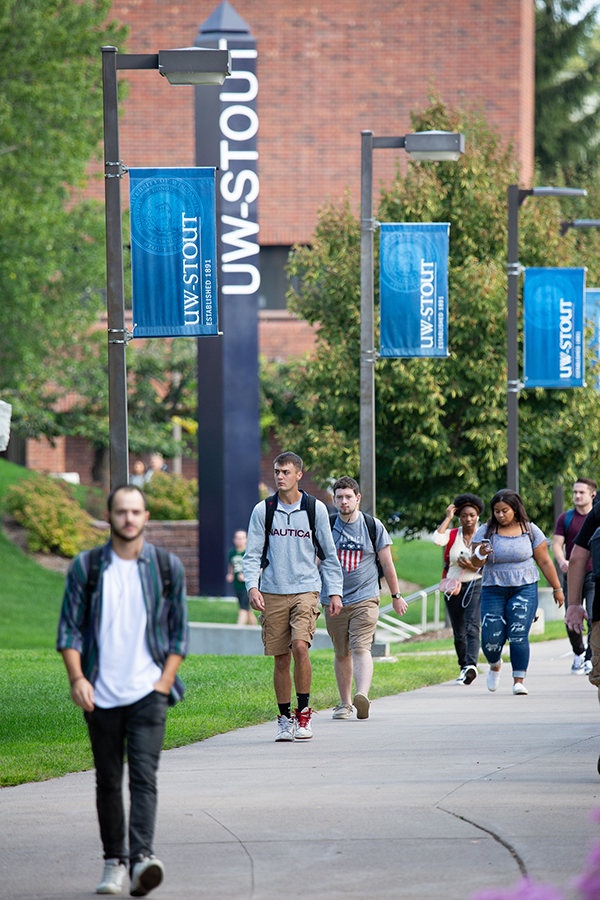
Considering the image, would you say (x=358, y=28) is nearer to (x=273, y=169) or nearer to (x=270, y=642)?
(x=273, y=169)

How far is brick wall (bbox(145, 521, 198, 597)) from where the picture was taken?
90.0 ft

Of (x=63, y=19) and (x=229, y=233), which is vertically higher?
(x=63, y=19)

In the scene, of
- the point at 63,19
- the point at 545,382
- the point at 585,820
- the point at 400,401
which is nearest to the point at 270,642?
the point at 585,820

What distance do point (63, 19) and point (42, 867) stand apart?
22.3 meters

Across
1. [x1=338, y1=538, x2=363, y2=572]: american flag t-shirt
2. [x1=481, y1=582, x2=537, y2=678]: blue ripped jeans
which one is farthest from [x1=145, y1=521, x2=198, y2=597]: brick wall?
[x1=338, y1=538, x2=363, y2=572]: american flag t-shirt

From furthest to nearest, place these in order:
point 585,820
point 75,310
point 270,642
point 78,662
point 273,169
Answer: point 273,169, point 75,310, point 270,642, point 585,820, point 78,662

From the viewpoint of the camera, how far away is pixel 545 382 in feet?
57.3

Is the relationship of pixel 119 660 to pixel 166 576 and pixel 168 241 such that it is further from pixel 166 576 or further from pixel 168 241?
pixel 168 241

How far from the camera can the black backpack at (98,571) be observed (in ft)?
17.7

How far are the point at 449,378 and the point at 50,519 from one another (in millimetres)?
10025

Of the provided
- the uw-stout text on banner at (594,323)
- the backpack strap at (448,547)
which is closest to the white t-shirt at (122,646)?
the backpack strap at (448,547)

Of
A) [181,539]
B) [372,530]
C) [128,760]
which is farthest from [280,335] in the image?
[128,760]

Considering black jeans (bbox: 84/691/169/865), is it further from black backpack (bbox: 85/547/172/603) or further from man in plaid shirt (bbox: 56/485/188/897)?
black backpack (bbox: 85/547/172/603)

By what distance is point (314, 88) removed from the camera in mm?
37688
